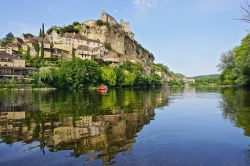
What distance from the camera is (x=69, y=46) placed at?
137125mm

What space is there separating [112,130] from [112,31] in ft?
499

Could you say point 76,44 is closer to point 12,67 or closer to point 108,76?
point 108,76

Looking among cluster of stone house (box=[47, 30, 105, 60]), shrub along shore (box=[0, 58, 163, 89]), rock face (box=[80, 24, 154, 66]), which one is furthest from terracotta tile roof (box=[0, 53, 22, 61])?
rock face (box=[80, 24, 154, 66])

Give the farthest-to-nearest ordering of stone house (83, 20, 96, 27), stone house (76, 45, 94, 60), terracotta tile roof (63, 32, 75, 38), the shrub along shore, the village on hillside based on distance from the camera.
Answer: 1. stone house (83, 20, 96, 27)
2. terracotta tile roof (63, 32, 75, 38)
3. stone house (76, 45, 94, 60)
4. the village on hillside
5. the shrub along shore

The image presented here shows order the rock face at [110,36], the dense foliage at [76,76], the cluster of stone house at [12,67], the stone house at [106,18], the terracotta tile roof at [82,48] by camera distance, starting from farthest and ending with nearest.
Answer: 1. the stone house at [106,18]
2. the rock face at [110,36]
3. the terracotta tile roof at [82,48]
4. the cluster of stone house at [12,67]
5. the dense foliage at [76,76]

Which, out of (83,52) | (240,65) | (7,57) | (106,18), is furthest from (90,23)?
(240,65)

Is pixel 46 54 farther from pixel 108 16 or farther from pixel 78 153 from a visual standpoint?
pixel 78 153

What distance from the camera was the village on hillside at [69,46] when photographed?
4038 inches

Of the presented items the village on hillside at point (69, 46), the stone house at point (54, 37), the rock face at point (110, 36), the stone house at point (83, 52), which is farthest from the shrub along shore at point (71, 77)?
the rock face at point (110, 36)

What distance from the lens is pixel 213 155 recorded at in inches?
472

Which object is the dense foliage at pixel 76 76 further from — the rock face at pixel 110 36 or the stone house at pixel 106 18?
the stone house at pixel 106 18

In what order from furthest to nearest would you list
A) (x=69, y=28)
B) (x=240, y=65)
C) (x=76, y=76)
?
(x=69, y=28)
(x=76, y=76)
(x=240, y=65)

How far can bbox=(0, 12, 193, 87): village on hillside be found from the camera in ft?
336

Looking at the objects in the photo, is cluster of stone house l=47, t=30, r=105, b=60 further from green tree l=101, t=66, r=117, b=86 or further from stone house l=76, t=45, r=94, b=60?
green tree l=101, t=66, r=117, b=86
